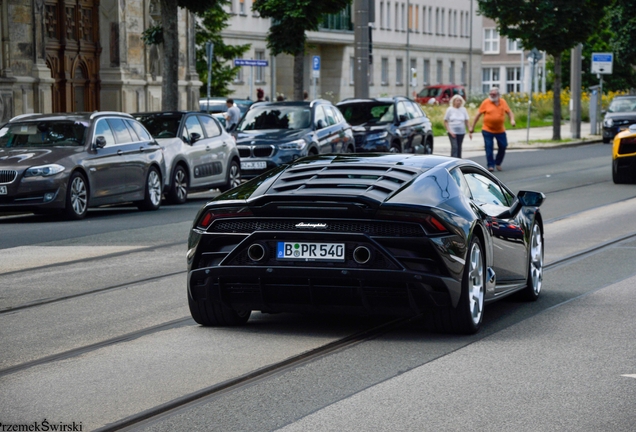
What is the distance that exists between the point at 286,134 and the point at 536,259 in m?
14.7

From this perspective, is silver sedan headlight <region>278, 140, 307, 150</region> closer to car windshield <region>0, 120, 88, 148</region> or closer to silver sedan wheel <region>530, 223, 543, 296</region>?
car windshield <region>0, 120, 88, 148</region>

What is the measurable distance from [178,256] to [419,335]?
5509mm

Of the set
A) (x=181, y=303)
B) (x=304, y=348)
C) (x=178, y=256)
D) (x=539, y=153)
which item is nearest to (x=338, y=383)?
(x=304, y=348)

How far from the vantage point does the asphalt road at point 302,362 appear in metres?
5.92

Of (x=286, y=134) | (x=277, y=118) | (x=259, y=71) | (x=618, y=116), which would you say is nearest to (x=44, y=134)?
(x=286, y=134)

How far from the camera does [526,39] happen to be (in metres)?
44.7

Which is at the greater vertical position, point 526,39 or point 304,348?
point 526,39

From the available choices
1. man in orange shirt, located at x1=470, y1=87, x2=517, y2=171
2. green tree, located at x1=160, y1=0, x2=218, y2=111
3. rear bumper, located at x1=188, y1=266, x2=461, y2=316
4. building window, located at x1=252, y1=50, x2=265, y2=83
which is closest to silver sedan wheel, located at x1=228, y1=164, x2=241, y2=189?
green tree, located at x1=160, y1=0, x2=218, y2=111

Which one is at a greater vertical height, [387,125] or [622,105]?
[622,105]

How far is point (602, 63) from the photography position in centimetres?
5025

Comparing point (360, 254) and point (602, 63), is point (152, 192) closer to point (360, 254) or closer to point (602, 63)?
point (360, 254)

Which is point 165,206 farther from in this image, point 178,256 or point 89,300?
point 89,300

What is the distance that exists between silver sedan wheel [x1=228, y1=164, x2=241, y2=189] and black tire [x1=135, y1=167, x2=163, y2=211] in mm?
2863

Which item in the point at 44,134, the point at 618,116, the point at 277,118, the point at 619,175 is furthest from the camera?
the point at 618,116
